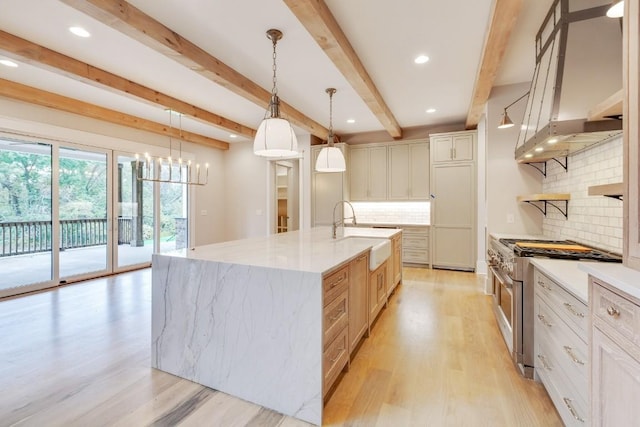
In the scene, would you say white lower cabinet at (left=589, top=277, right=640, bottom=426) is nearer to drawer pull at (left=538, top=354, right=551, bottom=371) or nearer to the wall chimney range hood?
drawer pull at (left=538, top=354, right=551, bottom=371)

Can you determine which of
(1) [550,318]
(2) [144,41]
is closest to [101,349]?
(2) [144,41]

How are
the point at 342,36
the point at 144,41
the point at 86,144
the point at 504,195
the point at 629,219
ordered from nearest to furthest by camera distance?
1. the point at 629,219
2. the point at 144,41
3. the point at 342,36
4. the point at 504,195
5. the point at 86,144

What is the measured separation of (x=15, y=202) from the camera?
160 inches

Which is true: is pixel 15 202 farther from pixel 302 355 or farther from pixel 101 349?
pixel 302 355

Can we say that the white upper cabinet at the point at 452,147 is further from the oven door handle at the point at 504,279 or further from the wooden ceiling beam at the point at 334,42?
the oven door handle at the point at 504,279

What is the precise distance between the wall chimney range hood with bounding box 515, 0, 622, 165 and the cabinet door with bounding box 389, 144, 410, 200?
11.6 feet

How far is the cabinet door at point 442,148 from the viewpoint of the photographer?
17.8 feet

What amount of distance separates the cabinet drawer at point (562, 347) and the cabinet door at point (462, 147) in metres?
3.81

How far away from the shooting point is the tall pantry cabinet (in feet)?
17.3

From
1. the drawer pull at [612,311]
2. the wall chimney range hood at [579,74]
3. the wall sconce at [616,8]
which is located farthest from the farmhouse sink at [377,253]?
the wall sconce at [616,8]

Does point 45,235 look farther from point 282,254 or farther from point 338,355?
point 338,355

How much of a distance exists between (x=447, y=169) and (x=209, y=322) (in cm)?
488

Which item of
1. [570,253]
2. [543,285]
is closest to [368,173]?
[570,253]

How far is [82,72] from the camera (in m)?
3.17
